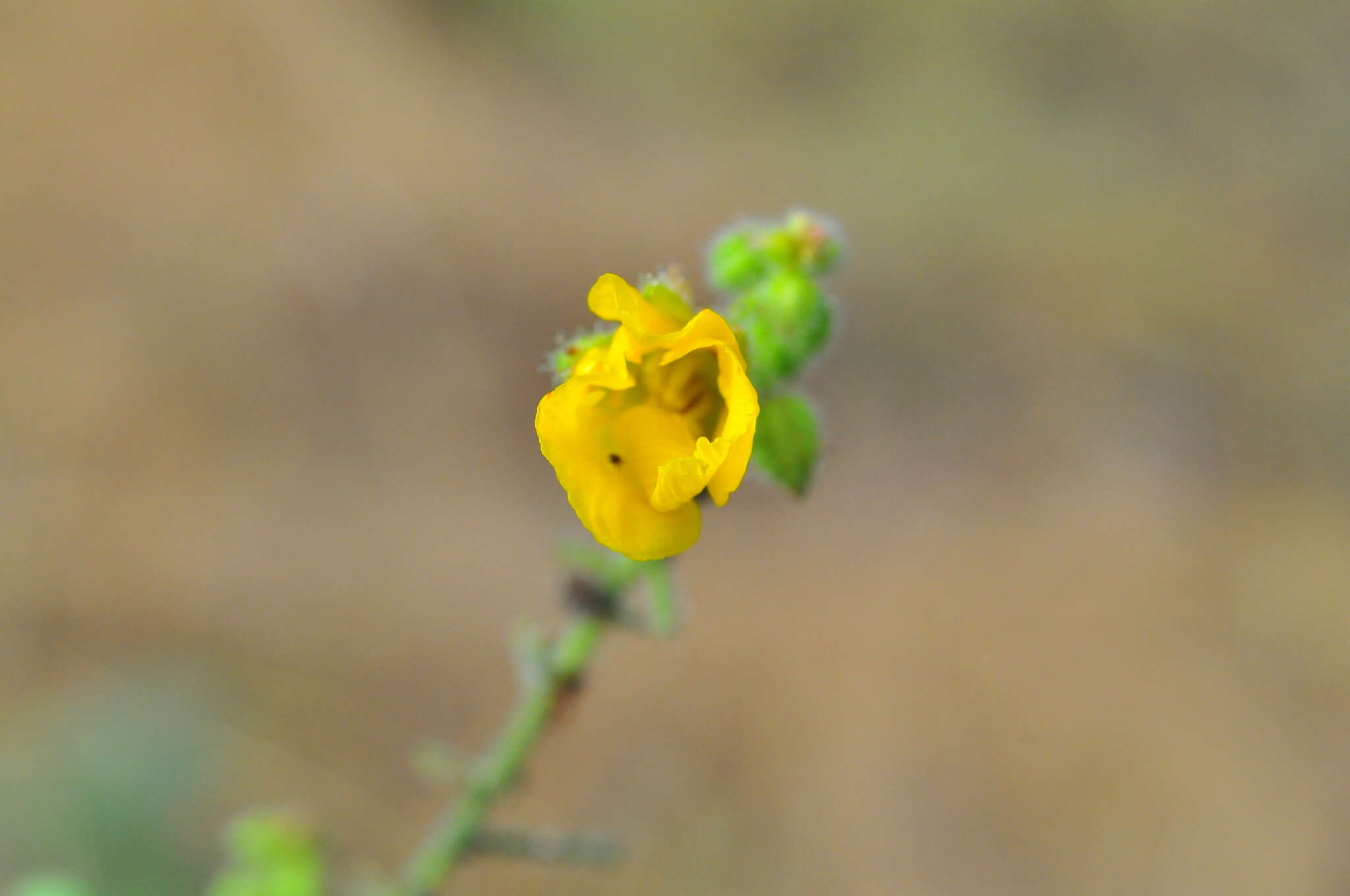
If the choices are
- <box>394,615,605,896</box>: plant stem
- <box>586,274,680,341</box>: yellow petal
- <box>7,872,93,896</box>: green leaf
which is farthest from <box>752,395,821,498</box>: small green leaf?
<box>7,872,93,896</box>: green leaf

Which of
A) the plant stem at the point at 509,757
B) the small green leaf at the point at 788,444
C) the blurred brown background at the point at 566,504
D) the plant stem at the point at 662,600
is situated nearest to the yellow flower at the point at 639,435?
the small green leaf at the point at 788,444

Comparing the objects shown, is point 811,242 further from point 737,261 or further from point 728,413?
point 728,413

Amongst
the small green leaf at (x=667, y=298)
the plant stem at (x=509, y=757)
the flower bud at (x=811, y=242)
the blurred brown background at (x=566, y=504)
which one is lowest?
the plant stem at (x=509, y=757)

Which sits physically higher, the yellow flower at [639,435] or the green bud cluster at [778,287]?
the green bud cluster at [778,287]

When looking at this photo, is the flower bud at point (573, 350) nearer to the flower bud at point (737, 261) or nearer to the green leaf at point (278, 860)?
the flower bud at point (737, 261)

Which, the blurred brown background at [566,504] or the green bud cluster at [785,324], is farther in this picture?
the blurred brown background at [566,504]

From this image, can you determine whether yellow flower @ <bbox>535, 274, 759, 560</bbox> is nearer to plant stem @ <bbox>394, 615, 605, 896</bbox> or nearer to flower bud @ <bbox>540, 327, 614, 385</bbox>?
flower bud @ <bbox>540, 327, 614, 385</bbox>

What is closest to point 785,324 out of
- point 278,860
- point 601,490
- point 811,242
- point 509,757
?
point 811,242

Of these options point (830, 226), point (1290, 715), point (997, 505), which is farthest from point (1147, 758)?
point (830, 226)
